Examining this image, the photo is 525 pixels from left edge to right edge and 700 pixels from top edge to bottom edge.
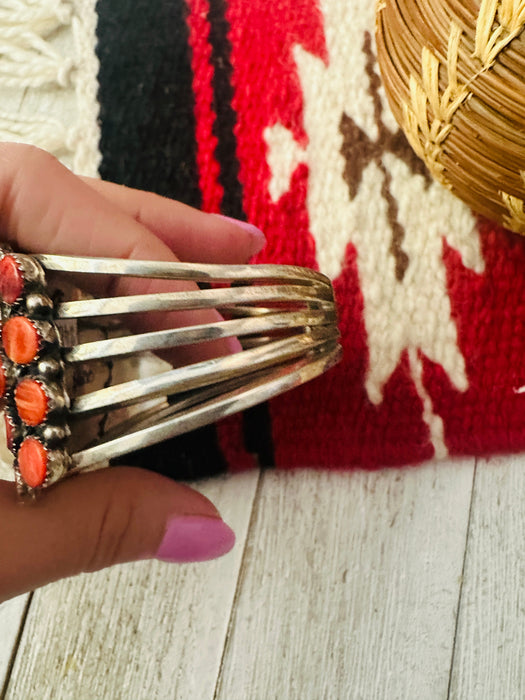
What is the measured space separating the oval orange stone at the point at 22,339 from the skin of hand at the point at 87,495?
0.20ft

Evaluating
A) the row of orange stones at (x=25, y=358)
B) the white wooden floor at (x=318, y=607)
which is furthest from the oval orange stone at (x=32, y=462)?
the white wooden floor at (x=318, y=607)

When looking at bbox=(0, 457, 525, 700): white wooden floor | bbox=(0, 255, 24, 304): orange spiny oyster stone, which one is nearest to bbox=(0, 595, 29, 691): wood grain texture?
bbox=(0, 457, 525, 700): white wooden floor

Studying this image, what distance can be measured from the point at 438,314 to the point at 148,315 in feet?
0.54

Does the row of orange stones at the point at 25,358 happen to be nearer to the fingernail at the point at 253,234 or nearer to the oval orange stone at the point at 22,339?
the oval orange stone at the point at 22,339

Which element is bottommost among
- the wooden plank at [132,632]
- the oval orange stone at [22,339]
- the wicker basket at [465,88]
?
the wooden plank at [132,632]

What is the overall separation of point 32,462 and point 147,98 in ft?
0.94

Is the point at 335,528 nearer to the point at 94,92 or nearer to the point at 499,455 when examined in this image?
the point at 499,455

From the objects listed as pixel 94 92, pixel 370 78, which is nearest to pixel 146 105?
pixel 94 92

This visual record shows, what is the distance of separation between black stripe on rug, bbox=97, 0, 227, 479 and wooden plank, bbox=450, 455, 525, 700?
0.24m

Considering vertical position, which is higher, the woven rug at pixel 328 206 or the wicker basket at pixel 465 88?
the wicker basket at pixel 465 88

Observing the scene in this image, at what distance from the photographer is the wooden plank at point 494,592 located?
332mm

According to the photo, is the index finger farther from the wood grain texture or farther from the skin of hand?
the wood grain texture

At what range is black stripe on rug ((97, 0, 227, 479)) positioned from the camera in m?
0.43

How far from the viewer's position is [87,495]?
0.92 ft
